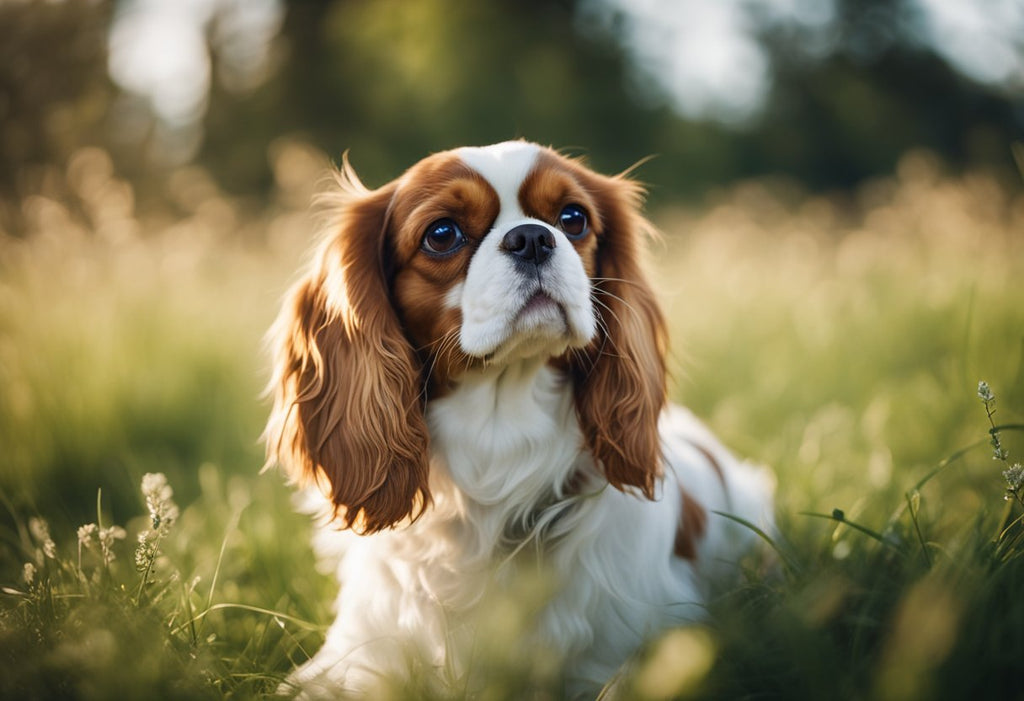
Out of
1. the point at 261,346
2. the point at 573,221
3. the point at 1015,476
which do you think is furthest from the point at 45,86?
the point at 1015,476

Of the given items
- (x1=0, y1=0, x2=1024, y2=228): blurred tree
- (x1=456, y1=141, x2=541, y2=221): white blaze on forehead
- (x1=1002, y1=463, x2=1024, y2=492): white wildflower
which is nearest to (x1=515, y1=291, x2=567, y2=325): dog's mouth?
(x1=456, y1=141, x2=541, y2=221): white blaze on forehead

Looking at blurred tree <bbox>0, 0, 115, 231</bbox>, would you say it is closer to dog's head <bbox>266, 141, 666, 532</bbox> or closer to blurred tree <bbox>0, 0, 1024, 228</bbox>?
dog's head <bbox>266, 141, 666, 532</bbox>

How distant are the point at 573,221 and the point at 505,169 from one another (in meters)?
0.25

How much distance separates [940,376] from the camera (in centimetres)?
381

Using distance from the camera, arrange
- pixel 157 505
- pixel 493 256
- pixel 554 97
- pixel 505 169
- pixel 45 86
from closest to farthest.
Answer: pixel 157 505 → pixel 493 256 → pixel 505 169 → pixel 45 86 → pixel 554 97

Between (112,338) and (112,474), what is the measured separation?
1.00m

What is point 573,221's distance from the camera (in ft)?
6.66

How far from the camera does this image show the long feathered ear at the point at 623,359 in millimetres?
1912

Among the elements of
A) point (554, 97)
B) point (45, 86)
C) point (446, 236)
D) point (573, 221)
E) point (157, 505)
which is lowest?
point (157, 505)

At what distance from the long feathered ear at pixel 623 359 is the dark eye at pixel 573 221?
14 centimetres

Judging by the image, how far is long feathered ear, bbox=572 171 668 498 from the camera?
1.91 m

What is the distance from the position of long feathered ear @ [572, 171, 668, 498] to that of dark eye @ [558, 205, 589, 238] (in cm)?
14

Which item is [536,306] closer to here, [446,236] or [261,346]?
[446,236]

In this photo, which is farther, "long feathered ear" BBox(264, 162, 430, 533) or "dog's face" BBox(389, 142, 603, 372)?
"long feathered ear" BBox(264, 162, 430, 533)
